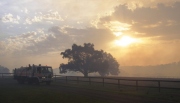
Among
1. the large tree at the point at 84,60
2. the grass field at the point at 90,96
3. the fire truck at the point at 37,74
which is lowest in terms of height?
the grass field at the point at 90,96

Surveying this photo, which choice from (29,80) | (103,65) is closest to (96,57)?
(103,65)

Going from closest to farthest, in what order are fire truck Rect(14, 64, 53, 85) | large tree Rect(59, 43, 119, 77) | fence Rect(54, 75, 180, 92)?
fence Rect(54, 75, 180, 92)
fire truck Rect(14, 64, 53, 85)
large tree Rect(59, 43, 119, 77)

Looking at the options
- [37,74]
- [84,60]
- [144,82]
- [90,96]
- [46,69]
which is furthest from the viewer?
[84,60]

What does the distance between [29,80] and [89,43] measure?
39081mm

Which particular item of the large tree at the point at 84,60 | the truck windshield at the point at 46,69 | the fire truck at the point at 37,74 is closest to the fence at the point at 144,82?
the truck windshield at the point at 46,69

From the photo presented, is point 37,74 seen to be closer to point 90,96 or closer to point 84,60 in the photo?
point 90,96

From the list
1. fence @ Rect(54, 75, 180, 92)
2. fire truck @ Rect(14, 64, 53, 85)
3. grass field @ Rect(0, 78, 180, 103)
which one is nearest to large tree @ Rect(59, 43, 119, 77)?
fence @ Rect(54, 75, 180, 92)

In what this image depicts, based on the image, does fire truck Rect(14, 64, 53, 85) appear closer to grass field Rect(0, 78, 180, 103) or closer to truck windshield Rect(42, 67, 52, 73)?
truck windshield Rect(42, 67, 52, 73)

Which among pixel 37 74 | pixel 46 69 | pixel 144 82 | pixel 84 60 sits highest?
pixel 84 60

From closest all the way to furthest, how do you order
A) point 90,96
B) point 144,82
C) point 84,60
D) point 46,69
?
1. point 90,96
2. point 46,69
3. point 144,82
4. point 84,60

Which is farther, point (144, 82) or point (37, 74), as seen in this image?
point (144, 82)

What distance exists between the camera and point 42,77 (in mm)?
36250

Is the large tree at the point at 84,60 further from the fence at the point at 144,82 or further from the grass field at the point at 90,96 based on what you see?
the grass field at the point at 90,96

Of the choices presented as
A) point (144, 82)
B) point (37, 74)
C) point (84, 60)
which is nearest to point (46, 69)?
point (37, 74)
